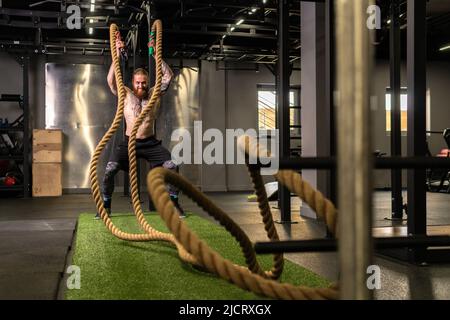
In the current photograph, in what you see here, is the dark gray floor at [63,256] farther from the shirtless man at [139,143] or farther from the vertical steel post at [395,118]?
the shirtless man at [139,143]

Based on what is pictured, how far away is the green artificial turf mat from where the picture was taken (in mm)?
2018

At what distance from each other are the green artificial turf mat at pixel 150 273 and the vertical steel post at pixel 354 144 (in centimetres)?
139

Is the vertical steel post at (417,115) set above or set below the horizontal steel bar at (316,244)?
above

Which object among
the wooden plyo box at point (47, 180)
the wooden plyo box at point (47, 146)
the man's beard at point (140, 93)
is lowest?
the wooden plyo box at point (47, 180)

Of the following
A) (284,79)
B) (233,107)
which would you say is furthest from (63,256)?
(233,107)

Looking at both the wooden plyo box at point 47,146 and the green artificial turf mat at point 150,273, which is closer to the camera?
the green artificial turf mat at point 150,273

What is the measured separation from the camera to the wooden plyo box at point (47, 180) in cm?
869

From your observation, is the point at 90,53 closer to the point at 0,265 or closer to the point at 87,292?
the point at 0,265

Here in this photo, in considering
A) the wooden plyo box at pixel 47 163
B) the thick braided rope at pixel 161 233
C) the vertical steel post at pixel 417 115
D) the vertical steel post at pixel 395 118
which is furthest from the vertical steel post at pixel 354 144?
the wooden plyo box at pixel 47 163

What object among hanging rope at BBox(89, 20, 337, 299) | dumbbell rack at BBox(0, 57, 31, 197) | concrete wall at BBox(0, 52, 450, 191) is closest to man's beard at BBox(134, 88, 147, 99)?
hanging rope at BBox(89, 20, 337, 299)

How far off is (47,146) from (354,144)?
8873 millimetres

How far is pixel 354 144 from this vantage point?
596mm

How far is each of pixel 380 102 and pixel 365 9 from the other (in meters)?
10.5

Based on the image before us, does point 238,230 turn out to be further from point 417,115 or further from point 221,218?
point 417,115
